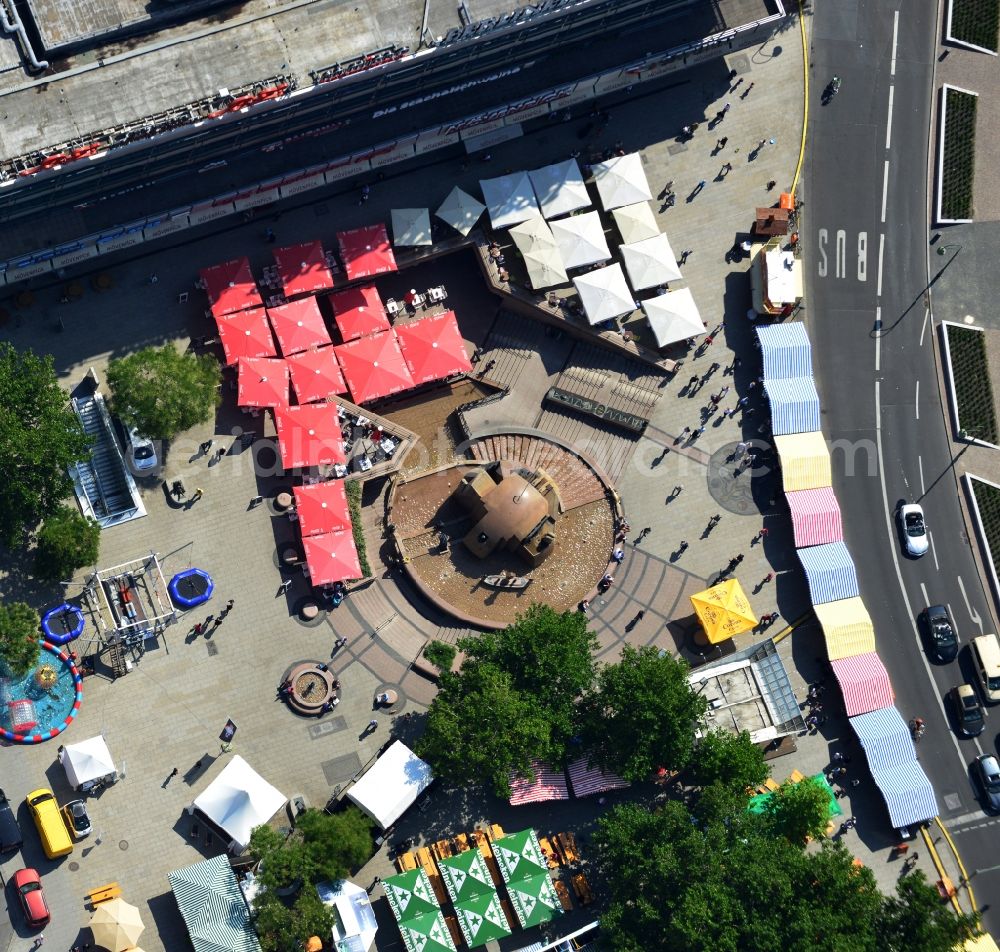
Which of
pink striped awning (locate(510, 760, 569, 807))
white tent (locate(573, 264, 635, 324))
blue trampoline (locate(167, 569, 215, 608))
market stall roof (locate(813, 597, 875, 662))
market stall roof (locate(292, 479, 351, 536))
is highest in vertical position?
white tent (locate(573, 264, 635, 324))

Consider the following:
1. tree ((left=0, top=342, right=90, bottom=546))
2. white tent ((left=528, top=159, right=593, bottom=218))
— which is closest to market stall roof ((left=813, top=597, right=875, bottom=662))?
white tent ((left=528, top=159, right=593, bottom=218))

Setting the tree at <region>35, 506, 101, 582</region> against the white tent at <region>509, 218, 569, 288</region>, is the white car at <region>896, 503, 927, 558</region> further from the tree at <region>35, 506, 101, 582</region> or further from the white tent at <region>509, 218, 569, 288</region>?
the tree at <region>35, 506, 101, 582</region>

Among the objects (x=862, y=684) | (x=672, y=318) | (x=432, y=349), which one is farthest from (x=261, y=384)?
(x=862, y=684)

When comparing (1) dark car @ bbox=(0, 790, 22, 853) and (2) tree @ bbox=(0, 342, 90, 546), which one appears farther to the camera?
(1) dark car @ bbox=(0, 790, 22, 853)

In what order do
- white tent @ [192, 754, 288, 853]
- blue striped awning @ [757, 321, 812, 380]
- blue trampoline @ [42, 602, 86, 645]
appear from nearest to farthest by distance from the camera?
white tent @ [192, 754, 288, 853], blue trampoline @ [42, 602, 86, 645], blue striped awning @ [757, 321, 812, 380]

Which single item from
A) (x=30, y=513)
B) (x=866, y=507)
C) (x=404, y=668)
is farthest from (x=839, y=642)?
(x=30, y=513)

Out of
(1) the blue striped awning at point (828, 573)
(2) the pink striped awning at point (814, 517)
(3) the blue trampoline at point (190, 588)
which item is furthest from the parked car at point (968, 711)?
(3) the blue trampoline at point (190, 588)
